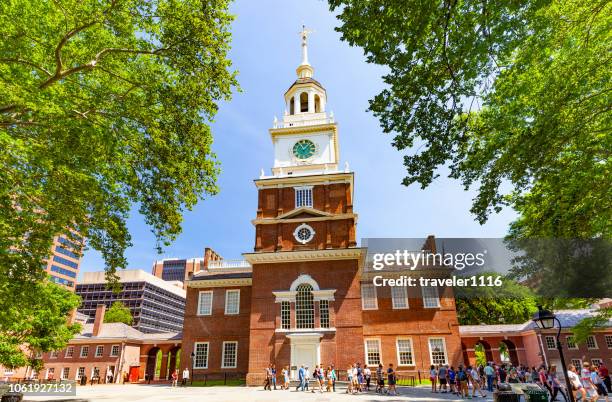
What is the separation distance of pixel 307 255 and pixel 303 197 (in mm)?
5089

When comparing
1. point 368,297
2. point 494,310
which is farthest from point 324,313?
point 494,310

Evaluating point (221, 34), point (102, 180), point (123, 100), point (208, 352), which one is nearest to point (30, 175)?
point (102, 180)

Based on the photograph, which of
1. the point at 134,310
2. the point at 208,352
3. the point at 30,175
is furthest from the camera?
the point at 134,310

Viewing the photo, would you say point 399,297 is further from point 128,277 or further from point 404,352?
point 128,277

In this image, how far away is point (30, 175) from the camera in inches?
448

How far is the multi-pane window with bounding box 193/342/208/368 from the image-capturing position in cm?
2942

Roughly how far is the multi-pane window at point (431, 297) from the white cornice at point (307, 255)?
23.0ft

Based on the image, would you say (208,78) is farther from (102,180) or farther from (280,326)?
(280,326)

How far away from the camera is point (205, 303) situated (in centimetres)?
3148

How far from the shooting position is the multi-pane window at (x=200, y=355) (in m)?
29.4

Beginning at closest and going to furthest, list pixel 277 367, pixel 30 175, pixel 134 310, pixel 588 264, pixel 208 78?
pixel 588 264
pixel 30 175
pixel 208 78
pixel 277 367
pixel 134 310

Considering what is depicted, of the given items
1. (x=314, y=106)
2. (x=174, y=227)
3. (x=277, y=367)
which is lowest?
(x=277, y=367)

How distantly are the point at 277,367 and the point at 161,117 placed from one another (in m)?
18.7

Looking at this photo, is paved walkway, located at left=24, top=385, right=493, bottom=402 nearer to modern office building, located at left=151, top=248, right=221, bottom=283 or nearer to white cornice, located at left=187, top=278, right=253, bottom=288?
white cornice, located at left=187, top=278, right=253, bottom=288
